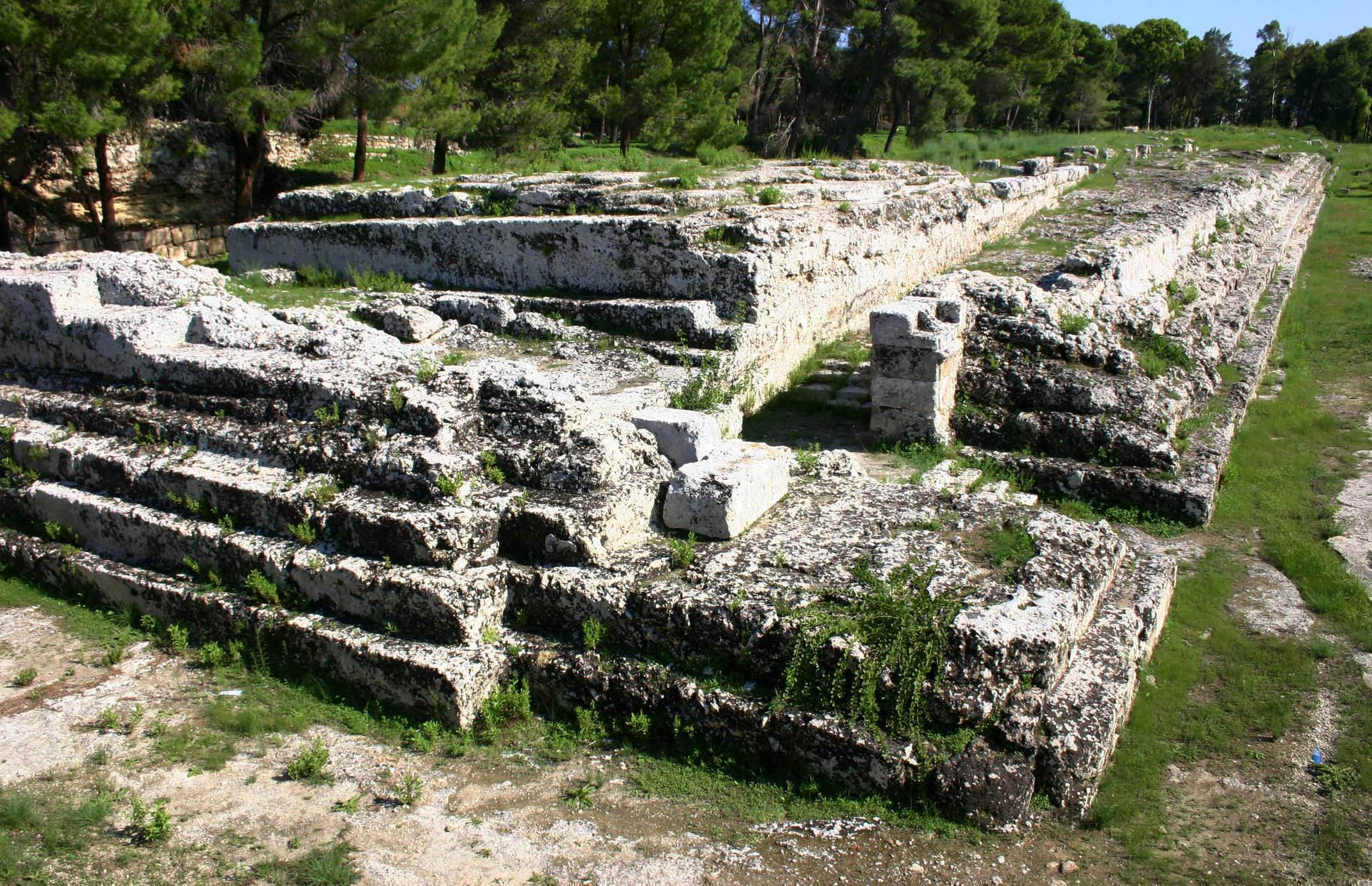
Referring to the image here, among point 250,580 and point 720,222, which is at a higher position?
point 720,222

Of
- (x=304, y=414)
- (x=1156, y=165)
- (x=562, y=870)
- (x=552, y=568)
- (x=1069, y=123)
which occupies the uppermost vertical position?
(x=1069, y=123)

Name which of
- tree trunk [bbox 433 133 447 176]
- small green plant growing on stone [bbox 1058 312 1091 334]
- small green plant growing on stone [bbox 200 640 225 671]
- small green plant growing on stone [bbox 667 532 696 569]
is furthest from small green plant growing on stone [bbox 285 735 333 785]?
tree trunk [bbox 433 133 447 176]

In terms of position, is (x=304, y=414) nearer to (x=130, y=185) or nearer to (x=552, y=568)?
(x=552, y=568)

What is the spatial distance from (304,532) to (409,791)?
63.2 inches

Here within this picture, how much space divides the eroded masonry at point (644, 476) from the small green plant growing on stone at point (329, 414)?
0.02 m

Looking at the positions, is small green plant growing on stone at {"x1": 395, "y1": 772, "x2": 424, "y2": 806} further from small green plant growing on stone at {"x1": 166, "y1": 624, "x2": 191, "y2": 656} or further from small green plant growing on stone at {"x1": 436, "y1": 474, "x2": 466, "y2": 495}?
small green plant growing on stone at {"x1": 166, "y1": 624, "x2": 191, "y2": 656}

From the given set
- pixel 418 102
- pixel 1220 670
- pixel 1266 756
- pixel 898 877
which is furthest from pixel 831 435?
pixel 418 102

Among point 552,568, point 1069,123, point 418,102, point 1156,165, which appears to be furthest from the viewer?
point 1069,123

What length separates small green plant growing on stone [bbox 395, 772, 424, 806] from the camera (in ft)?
12.0

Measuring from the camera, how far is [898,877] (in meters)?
3.26

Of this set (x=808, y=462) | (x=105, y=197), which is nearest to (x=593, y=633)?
(x=808, y=462)

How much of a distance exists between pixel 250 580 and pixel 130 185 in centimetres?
1564

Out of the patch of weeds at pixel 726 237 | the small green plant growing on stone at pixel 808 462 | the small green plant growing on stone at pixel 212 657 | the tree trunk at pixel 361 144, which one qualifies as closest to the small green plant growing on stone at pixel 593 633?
the small green plant growing on stone at pixel 808 462

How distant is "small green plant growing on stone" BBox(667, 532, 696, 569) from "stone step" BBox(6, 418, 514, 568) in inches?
35.0
